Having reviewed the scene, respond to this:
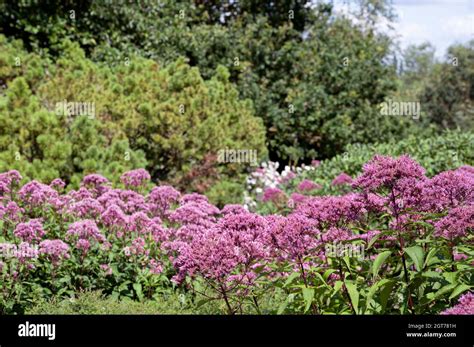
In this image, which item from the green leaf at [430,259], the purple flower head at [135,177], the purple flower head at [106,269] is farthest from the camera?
the purple flower head at [135,177]

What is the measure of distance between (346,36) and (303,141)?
135 inches

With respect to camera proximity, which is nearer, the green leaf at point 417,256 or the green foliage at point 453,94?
the green leaf at point 417,256

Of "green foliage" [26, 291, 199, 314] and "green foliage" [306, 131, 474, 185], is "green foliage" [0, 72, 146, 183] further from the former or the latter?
"green foliage" [306, 131, 474, 185]

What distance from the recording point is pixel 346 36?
54.2 ft

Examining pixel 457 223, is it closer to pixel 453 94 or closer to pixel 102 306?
pixel 102 306

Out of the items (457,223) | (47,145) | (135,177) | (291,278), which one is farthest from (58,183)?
(457,223)

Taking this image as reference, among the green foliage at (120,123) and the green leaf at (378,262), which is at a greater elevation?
the green foliage at (120,123)

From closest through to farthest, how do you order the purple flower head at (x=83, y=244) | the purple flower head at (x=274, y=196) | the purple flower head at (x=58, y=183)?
the purple flower head at (x=83, y=244), the purple flower head at (x=58, y=183), the purple flower head at (x=274, y=196)

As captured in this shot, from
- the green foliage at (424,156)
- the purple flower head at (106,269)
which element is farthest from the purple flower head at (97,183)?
the green foliage at (424,156)

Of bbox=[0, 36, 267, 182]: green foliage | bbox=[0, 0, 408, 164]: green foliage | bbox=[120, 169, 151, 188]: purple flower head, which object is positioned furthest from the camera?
bbox=[0, 0, 408, 164]: green foliage

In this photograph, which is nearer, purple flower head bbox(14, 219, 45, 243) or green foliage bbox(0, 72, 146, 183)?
purple flower head bbox(14, 219, 45, 243)

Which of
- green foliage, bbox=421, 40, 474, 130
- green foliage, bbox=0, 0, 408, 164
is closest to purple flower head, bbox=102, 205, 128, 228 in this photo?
green foliage, bbox=0, 0, 408, 164

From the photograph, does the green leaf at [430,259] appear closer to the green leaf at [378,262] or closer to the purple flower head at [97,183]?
the green leaf at [378,262]
